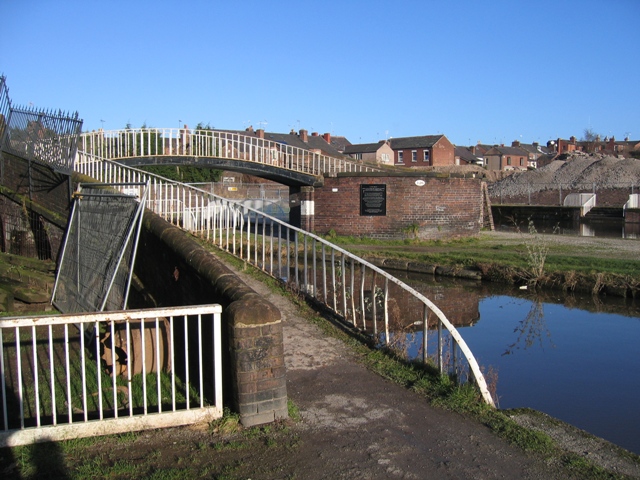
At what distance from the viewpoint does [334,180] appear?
2223cm

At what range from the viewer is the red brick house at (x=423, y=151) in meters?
73.2

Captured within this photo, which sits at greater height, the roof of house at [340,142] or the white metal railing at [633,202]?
the roof of house at [340,142]

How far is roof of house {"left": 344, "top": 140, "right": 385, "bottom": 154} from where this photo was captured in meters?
78.4

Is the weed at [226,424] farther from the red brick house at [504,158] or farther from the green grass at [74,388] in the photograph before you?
the red brick house at [504,158]

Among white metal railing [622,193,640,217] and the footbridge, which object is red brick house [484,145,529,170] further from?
the footbridge

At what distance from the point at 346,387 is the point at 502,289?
363 inches

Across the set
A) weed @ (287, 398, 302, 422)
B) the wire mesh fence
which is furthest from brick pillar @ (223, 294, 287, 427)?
the wire mesh fence

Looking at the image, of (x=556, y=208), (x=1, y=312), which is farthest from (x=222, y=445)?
(x=556, y=208)

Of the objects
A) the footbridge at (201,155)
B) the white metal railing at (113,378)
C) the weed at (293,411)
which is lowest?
the weed at (293,411)

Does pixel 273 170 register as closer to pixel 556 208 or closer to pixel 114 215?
pixel 114 215

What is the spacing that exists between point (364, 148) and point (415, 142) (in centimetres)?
681

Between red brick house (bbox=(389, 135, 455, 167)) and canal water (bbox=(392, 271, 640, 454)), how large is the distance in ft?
197

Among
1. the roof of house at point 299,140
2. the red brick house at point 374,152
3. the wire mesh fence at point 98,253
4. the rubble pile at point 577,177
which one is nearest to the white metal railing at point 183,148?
the wire mesh fence at point 98,253

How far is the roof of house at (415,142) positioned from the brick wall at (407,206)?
52.2 meters
